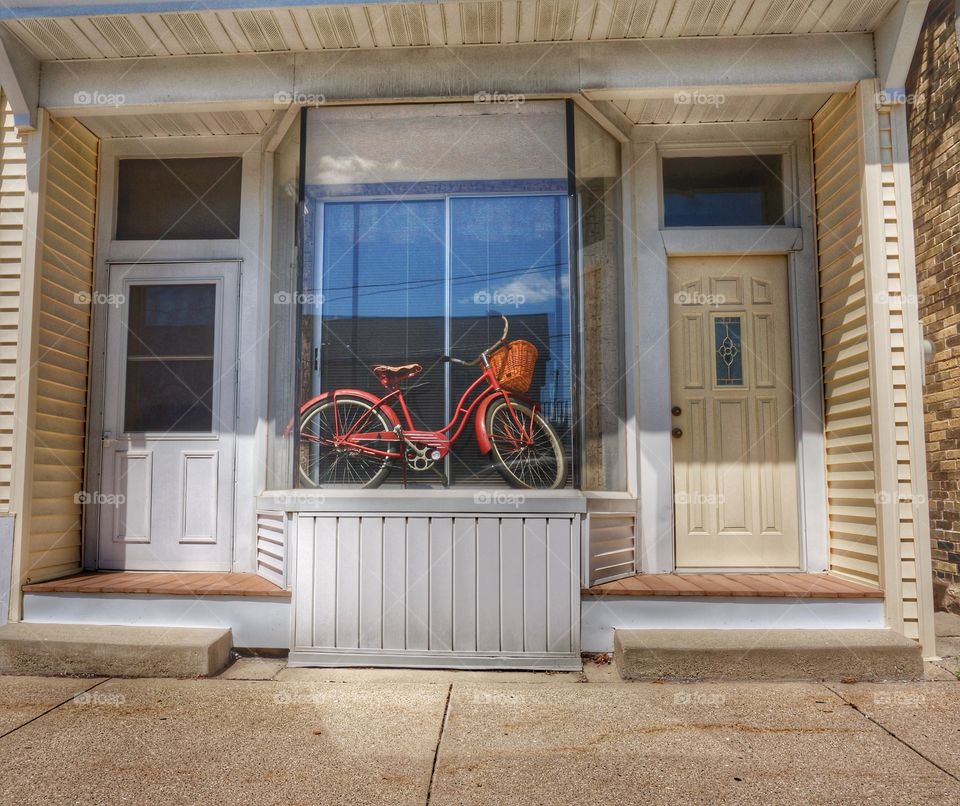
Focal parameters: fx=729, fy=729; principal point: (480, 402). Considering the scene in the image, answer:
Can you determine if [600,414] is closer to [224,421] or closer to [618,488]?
[618,488]

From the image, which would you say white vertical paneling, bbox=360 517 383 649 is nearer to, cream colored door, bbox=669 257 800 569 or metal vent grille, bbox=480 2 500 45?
cream colored door, bbox=669 257 800 569

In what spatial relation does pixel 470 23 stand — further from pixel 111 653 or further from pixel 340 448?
pixel 111 653

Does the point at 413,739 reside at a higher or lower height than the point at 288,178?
lower

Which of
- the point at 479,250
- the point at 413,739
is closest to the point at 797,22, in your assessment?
the point at 479,250

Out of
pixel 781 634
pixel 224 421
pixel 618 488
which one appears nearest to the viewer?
pixel 781 634

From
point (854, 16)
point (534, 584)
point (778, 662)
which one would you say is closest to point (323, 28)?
point (854, 16)

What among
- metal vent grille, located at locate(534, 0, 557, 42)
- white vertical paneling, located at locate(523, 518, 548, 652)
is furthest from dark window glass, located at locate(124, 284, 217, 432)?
metal vent grille, located at locate(534, 0, 557, 42)

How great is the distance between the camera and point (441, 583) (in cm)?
363

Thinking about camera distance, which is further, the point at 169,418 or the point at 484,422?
the point at 169,418

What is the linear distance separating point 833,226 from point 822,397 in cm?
100

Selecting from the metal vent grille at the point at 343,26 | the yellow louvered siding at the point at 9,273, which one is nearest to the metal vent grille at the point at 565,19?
the metal vent grille at the point at 343,26

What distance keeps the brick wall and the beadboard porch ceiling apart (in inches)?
59.5

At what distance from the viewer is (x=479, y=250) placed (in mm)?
3916

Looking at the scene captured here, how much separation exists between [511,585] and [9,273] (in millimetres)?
3219
